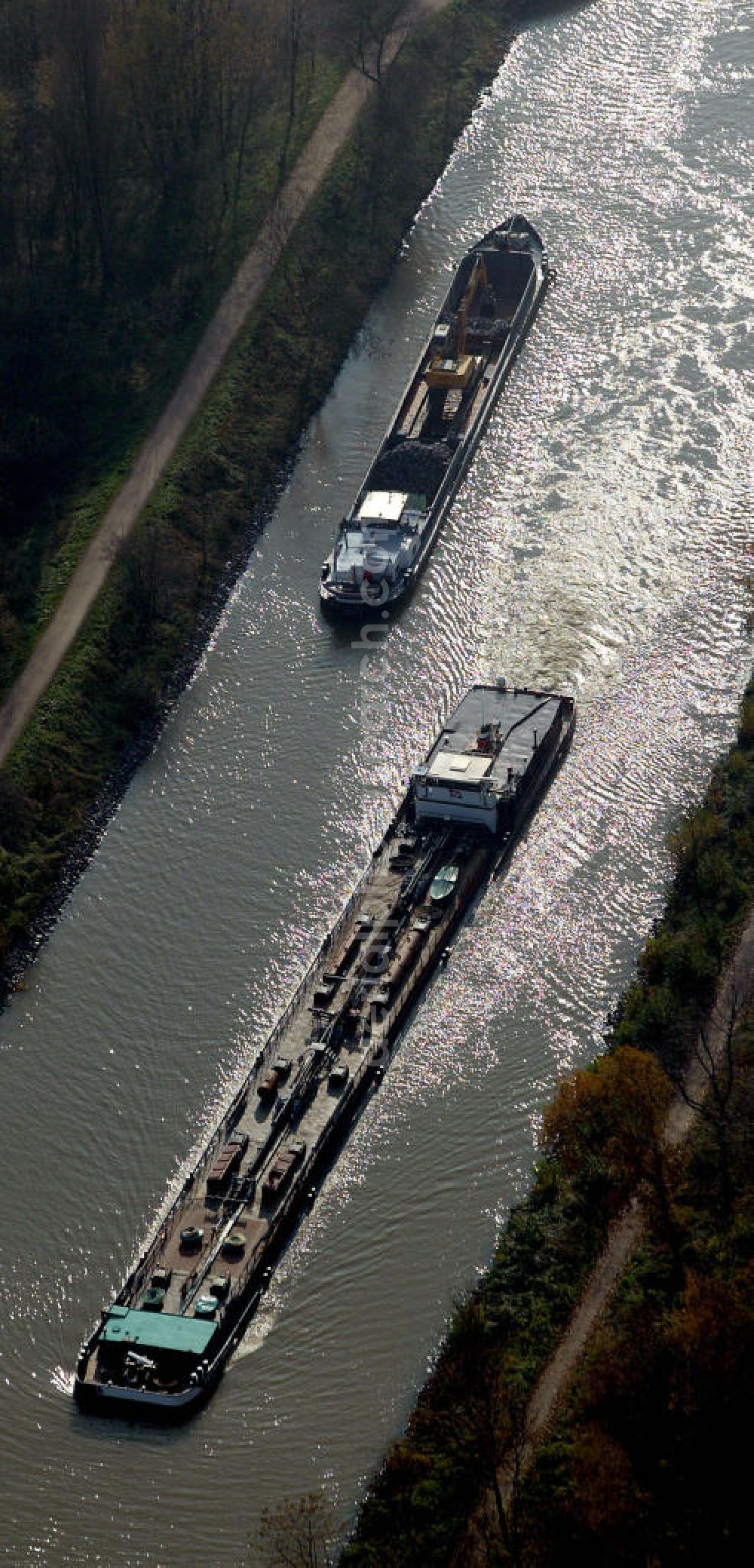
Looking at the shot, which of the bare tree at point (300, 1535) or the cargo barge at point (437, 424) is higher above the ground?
the cargo barge at point (437, 424)

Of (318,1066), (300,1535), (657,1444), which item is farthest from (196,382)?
(657,1444)

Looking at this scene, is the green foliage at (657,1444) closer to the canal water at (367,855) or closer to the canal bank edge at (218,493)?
the canal water at (367,855)

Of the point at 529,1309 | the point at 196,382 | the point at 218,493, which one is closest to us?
the point at 529,1309

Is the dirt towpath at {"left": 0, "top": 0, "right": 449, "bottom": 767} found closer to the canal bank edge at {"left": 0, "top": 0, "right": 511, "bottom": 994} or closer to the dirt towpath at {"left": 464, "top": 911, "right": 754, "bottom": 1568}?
the canal bank edge at {"left": 0, "top": 0, "right": 511, "bottom": 994}

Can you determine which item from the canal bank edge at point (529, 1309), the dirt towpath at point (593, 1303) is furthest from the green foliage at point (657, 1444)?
the dirt towpath at point (593, 1303)

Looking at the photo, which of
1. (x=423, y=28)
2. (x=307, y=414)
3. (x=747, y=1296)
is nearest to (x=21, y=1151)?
(x=747, y=1296)

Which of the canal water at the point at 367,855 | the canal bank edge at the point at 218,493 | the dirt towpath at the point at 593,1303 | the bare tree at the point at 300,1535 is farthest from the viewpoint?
the canal bank edge at the point at 218,493

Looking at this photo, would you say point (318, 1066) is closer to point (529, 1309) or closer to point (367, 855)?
point (367, 855)
